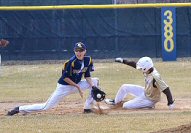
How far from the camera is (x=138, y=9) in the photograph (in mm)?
25672

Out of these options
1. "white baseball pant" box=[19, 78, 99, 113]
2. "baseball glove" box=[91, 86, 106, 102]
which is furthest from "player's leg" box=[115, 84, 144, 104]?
"baseball glove" box=[91, 86, 106, 102]

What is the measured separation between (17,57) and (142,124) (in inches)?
597

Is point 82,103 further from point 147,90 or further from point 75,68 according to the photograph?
point 75,68

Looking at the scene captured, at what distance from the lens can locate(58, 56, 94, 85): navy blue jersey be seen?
12.4 metres

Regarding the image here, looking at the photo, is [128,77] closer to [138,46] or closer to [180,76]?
[180,76]

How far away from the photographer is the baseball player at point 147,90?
12.7m

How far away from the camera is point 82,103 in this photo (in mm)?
14531

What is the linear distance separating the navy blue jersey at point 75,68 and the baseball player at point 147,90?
36.7 inches

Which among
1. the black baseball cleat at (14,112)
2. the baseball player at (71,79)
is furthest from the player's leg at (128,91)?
the black baseball cleat at (14,112)

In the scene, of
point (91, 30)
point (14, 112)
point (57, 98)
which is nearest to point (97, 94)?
point (57, 98)

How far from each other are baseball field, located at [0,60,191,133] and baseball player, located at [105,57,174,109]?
8.5 inches

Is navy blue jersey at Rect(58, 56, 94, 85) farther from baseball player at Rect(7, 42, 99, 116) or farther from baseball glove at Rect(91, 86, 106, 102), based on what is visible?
baseball glove at Rect(91, 86, 106, 102)

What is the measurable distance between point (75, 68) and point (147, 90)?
1.53 metres

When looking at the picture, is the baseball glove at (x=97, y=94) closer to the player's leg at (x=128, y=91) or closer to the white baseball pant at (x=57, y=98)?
the white baseball pant at (x=57, y=98)
